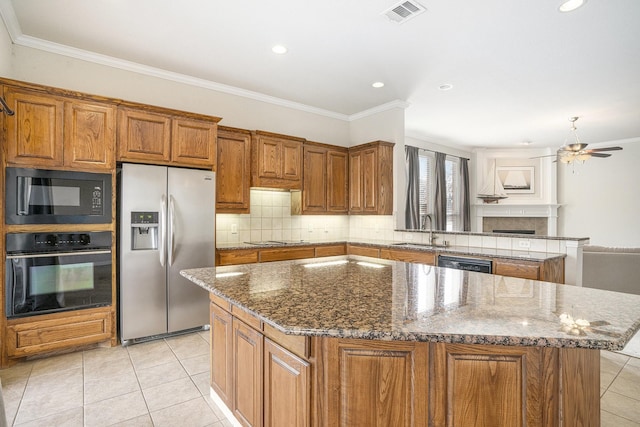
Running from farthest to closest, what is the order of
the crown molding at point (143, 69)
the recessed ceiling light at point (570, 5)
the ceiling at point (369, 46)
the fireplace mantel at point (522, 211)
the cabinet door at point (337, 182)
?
the fireplace mantel at point (522, 211) → the cabinet door at point (337, 182) → the crown molding at point (143, 69) → the ceiling at point (369, 46) → the recessed ceiling light at point (570, 5)

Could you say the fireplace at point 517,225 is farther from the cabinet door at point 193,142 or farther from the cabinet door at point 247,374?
the cabinet door at point 247,374

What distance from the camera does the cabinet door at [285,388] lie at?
1.30m

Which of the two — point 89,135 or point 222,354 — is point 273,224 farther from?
point 222,354

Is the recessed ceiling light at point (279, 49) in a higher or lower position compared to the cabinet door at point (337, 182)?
higher

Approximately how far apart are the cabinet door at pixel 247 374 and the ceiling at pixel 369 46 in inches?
94.7

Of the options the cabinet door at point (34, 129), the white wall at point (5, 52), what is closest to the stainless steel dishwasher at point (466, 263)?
the cabinet door at point (34, 129)

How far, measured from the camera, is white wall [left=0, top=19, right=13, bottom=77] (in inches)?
107

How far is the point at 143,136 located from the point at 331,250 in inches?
105

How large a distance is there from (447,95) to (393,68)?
1.29m

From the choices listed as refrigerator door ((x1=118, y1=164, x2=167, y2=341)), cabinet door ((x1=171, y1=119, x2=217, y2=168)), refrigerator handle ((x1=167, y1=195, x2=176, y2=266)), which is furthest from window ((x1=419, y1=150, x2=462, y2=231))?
refrigerator door ((x1=118, y1=164, x2=167, y2=341))

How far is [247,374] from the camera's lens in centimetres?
170

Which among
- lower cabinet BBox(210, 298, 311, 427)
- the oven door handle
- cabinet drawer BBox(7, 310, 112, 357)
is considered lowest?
cabinet drawer BBox(7, 310, 112, 357)

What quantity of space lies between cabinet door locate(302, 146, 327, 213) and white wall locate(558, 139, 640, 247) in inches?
244

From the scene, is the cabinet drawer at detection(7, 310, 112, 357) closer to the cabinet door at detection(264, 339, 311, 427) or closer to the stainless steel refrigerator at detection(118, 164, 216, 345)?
the stainless steel refrigerator at detection(118, 164, 216, 345)
